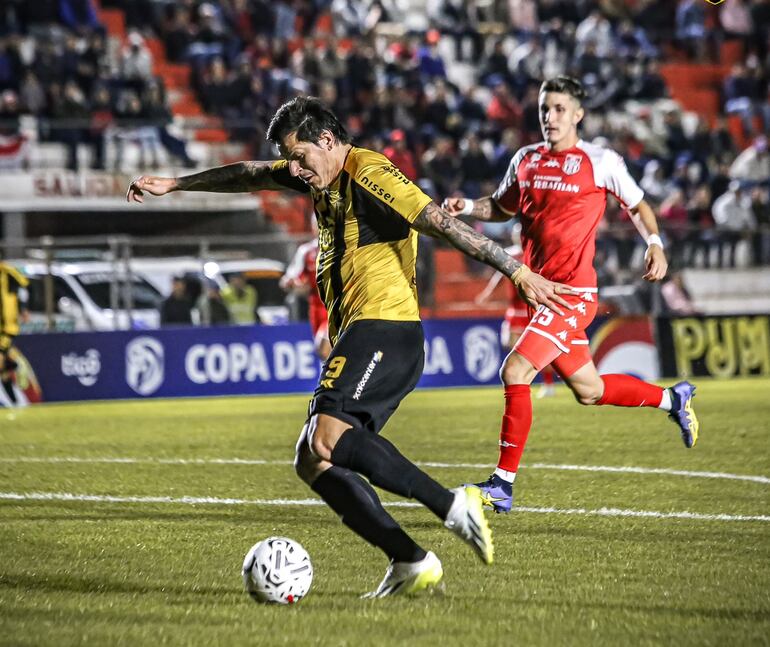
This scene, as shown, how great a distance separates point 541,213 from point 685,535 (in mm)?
2248

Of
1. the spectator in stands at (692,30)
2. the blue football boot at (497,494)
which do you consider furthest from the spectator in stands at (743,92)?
the blue football boot at (497,494)

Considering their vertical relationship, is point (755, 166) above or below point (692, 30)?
below

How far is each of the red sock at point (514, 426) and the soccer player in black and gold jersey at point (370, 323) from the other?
2.23 metres

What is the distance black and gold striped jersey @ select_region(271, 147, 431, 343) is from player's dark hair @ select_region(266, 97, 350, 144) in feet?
0.65

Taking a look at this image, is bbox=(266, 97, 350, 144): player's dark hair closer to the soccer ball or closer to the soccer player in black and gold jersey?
the soccer player in black and gold jersey

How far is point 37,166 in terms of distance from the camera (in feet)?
74.0

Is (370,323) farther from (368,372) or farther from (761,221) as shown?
(761,221)

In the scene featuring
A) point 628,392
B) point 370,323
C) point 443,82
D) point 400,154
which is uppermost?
point 443,82

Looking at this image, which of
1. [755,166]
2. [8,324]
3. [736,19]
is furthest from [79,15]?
[736,19]

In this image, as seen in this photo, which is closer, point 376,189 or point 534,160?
point 376,189

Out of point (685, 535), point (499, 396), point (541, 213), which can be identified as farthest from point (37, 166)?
point (685, 535)

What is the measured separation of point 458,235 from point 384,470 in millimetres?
967

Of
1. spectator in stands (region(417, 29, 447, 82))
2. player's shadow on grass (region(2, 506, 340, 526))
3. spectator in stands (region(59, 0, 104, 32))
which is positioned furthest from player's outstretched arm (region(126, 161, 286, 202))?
spectator in stands (region(417, 29, 447, 82))

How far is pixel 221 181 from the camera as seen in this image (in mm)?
6645
